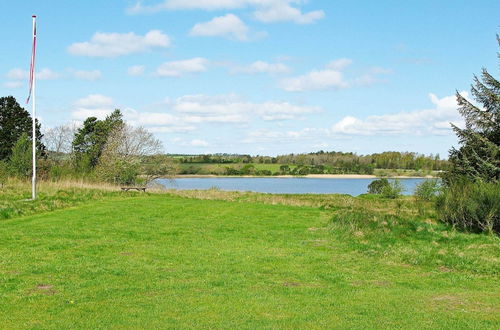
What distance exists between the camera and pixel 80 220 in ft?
57.6

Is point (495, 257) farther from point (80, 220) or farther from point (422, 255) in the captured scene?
point (80, 220)

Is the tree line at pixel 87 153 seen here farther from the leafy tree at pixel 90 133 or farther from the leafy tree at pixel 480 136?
the leafy tree at pixel 480 136

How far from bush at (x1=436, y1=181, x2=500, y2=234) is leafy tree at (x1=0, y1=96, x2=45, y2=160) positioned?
54110 millimetres

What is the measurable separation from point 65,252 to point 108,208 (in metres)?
9.30

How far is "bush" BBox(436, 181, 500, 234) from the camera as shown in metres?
18.0

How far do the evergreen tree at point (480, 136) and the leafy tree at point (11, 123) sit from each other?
49.4m

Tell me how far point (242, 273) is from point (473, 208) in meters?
11.3

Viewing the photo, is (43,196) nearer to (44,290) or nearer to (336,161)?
(44,290)

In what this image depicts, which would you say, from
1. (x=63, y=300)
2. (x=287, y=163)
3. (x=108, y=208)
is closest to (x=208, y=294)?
(x=63, y=300)

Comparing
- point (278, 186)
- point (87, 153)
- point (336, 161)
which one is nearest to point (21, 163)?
point (87, 153)

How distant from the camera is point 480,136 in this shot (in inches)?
1182

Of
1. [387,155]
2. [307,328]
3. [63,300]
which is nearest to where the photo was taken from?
[307,328]

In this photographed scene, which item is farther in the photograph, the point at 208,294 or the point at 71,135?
the point at 71,135

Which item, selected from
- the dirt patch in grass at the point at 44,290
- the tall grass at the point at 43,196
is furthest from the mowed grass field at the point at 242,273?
the tall grass at the point at 43,196
